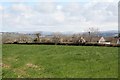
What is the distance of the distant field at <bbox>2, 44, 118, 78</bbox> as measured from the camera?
1636 cm

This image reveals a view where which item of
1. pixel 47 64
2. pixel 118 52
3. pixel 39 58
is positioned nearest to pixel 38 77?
pixel 47 64

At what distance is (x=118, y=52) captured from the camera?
22.2 meters

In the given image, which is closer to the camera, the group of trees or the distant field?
the distant field

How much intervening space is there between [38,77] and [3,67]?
414cm

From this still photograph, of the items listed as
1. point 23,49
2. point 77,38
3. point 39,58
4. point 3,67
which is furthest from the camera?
point 77,38

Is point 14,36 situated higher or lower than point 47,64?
higher

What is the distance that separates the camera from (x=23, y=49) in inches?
1036

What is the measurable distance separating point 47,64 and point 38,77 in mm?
3674

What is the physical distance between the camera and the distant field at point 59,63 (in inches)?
644

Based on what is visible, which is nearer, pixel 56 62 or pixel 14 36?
pixel 56 62

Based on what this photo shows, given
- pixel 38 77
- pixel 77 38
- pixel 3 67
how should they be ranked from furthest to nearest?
pixel 77 38
pixel 3 67
pixel 38 77

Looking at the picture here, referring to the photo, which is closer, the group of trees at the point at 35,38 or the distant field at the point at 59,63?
the distant field at the point at 59,63

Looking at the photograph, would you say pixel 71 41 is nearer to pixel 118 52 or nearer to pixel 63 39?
pixel 63 39

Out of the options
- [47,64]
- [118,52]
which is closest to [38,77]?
[47,64]
